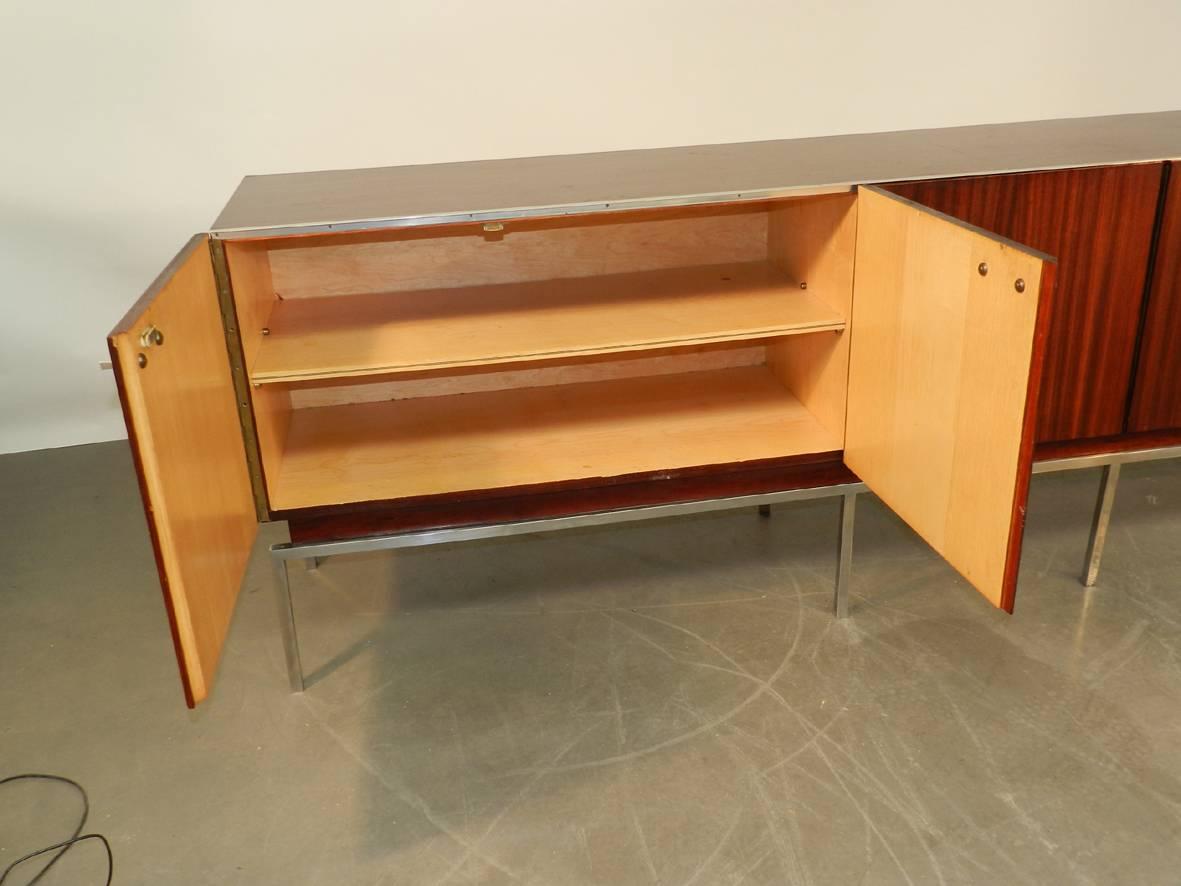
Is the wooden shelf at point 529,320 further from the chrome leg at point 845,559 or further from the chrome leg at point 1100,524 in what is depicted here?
the chrome leg at point 1100,524

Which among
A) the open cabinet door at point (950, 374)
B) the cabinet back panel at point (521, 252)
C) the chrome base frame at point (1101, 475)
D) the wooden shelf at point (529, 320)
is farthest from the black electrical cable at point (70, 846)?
the chrome base frame at point (1101, 475)

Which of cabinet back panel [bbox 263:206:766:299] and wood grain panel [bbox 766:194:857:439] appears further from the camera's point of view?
cabinet back panel [bbox 263:206:766:299]

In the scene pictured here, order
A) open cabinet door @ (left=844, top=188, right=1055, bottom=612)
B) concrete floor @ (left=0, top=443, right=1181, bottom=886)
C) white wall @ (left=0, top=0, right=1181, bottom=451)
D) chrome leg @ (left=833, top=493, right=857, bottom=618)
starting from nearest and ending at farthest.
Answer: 1. open cabinet door @ (left=844, top=188, right=1055, bottom=612)
2. concrete floor @ (left=0, top=443, right=1181, bottom=886)
3. chrome leg @ (left=833, top=493, right=857, bottom=618)
4. white wall @ (left=0, top=0, right=1181, bottom=451)

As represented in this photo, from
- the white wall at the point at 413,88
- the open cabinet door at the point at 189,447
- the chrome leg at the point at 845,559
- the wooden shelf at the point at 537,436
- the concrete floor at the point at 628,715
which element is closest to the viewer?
the open cabinet door at the point at 189,447

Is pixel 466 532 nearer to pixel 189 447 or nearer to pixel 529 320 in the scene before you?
pixel 529 320

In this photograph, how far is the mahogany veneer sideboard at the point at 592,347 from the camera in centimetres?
137

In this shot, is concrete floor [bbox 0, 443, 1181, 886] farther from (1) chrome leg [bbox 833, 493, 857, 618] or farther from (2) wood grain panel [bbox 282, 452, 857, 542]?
(2) wood grain panel [bbox 282, 452, 857, 542]

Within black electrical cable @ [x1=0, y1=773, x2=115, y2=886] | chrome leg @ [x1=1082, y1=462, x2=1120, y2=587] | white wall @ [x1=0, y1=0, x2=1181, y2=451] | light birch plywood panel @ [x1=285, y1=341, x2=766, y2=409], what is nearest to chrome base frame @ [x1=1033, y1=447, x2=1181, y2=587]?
chrome leg @ [x1=1082, y1=462, x2=1120, y2=587]

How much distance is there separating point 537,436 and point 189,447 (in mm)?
809

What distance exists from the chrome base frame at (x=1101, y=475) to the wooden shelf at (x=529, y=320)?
1.74ft

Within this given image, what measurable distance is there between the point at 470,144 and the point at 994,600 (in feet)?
6.42

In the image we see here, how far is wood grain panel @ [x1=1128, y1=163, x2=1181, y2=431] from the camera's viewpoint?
1.80m

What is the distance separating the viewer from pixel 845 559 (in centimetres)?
206

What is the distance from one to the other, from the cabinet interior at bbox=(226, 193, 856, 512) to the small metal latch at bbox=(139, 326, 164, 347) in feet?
1.22
